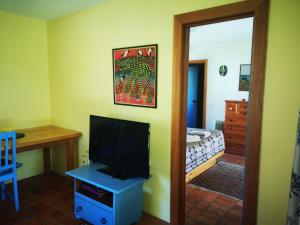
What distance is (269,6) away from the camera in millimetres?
1655

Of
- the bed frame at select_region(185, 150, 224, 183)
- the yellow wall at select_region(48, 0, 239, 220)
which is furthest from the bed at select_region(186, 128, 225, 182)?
the yellow wall at select_region(48, 0, 239, 220)

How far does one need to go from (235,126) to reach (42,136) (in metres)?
3.70

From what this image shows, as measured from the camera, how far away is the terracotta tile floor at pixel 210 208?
2.49 m

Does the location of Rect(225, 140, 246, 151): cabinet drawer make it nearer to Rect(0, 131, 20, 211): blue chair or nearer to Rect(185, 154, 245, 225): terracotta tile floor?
Rect(185, 154, 245, 225): terracotta tile floor

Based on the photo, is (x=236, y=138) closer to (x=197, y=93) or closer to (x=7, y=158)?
(x=197, y=93)

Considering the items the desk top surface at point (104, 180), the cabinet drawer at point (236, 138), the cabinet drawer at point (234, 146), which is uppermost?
the desk top surface at point (104, 180)

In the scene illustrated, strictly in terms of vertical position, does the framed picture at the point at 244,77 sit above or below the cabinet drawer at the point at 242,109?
Answer: above

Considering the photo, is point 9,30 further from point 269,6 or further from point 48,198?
point 269,6

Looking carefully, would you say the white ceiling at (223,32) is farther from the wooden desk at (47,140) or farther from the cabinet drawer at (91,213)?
the cabinet drawer at (91,213)

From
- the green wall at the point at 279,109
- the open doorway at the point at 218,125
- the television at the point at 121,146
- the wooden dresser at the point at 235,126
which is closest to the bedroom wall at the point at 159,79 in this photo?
the green wall at the point at 279,109

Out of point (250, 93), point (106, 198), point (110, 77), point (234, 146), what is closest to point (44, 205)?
point (106, 198)

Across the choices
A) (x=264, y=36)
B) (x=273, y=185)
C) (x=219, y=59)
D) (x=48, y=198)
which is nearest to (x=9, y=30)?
(x=48, y=198)

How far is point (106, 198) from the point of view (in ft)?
7.57

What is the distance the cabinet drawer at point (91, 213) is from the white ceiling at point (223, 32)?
3.11 metres
